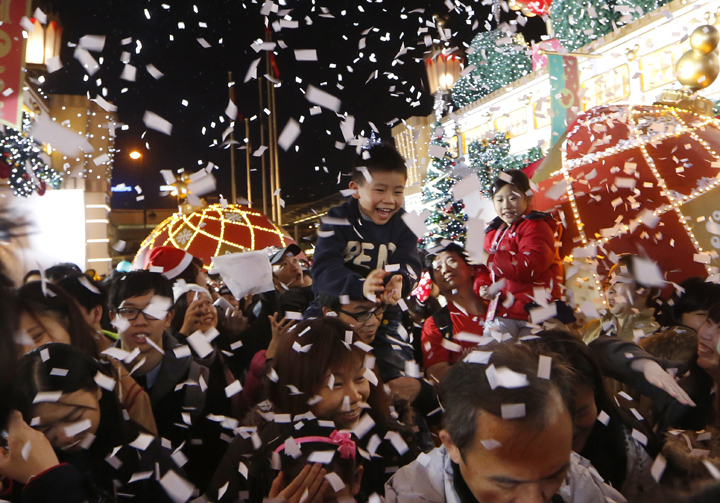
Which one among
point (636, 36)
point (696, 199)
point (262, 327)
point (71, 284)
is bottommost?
point (262, 327)

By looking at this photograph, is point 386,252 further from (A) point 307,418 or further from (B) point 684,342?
(B) point 684,342

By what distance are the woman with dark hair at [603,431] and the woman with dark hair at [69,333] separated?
1328 millimetres

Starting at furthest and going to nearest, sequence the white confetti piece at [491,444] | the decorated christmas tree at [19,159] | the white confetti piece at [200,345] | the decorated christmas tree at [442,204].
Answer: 1. the decorated christmas tree at [442,204]
2. the decorated christmas tree at [19,159]
3. the white confetti piece at [200,345]
4. the white confetti piece at [491,444]

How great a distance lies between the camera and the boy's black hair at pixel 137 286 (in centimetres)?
260

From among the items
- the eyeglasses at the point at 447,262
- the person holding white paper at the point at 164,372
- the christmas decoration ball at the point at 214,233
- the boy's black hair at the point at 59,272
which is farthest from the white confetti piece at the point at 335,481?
the christmas decoration ball at the point at 214,233

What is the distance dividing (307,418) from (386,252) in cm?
113

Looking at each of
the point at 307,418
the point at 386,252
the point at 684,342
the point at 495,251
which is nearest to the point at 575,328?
the point at 495,251

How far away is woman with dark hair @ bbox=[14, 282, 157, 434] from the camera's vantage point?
80.6 inches

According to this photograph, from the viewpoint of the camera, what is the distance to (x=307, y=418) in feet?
6.18

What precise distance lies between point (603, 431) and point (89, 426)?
1.48 meters

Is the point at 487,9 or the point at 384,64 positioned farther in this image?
the point at 487,9

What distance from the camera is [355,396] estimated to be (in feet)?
6.50

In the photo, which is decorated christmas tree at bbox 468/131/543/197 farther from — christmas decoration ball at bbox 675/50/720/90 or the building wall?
christmas decoration ball at bbox 675/50/720/90

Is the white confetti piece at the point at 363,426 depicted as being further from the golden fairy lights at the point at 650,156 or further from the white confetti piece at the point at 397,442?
the golden fairy lights at the point at 650,156
